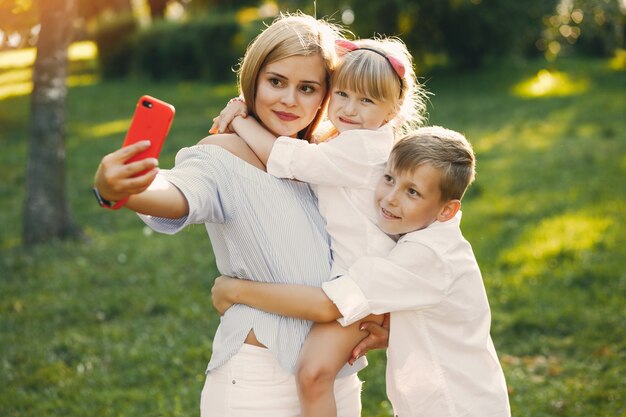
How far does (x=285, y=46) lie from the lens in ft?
8.31

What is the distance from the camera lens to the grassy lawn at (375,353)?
4.90 metres

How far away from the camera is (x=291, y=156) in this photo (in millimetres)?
2463

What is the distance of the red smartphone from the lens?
5.91 ft

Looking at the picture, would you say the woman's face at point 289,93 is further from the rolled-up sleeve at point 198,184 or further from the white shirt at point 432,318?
the white shirt at point 432,318

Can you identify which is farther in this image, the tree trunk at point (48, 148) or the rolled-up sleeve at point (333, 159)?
the tree trunk at point (48, 148)

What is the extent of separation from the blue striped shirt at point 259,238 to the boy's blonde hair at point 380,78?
1.55 feet

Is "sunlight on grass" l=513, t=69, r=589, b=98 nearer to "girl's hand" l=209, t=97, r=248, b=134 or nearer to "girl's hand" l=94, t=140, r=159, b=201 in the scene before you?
"girl's hand" l=209, t=97, r=248, b=134

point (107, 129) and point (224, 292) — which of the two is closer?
point (224, 292)

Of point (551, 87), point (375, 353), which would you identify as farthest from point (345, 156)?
point (551, 87)

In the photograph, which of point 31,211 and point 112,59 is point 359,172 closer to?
point 31,211

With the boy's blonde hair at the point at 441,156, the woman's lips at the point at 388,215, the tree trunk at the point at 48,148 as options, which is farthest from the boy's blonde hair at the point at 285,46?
the tree trunk at the point at 48,148

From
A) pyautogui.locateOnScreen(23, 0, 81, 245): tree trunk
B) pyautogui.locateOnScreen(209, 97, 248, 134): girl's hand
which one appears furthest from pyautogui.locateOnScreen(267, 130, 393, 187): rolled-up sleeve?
pyautogui.locateOnScreen(23, 0, 81, 245): tree trunk

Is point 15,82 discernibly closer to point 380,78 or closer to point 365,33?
point 365,33

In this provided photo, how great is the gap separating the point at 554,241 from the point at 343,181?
17.6 ft
